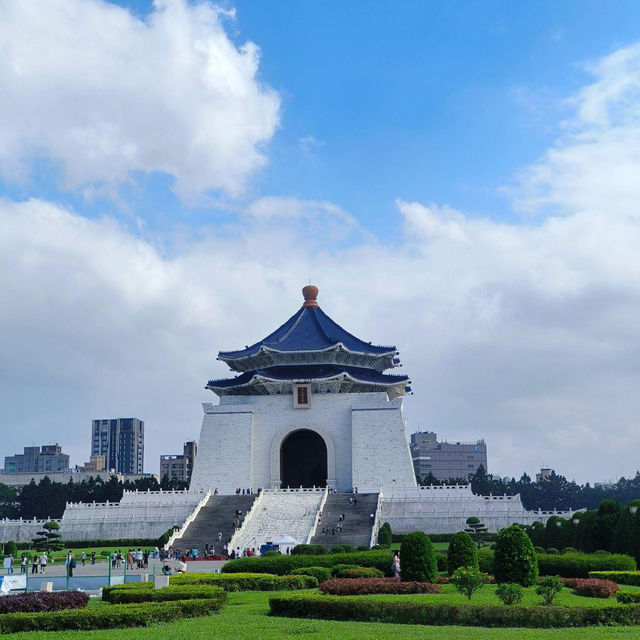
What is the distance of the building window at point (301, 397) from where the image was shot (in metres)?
43.8

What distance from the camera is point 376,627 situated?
428 inches

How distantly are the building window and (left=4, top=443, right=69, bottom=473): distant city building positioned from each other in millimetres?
83877

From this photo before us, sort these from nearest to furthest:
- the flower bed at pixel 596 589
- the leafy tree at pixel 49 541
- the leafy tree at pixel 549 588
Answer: the leafy tree at pixel 549 588 < the flower bed at pixel 596 589 < the leafy tree at pixel 49 541

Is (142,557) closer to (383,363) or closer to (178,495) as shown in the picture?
(178,495)

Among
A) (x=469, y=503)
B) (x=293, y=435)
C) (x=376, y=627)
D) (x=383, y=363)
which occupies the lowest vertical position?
(x=376, y=627)

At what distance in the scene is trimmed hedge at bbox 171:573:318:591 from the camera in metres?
17.3

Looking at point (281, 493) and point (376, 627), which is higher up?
point (281, 493)

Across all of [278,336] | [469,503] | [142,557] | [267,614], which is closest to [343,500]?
[469,503]

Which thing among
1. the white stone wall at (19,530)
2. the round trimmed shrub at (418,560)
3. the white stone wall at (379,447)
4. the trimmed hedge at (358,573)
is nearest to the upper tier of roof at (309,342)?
the white stone wall at (379,447)

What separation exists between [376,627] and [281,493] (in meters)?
26.4

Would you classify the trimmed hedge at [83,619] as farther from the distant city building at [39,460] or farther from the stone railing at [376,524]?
the distant city building at [39,460]

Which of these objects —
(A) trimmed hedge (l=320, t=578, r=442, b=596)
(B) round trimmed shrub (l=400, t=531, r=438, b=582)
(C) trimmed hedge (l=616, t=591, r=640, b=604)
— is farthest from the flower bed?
(B) round trimmed shrub (l=400, t=531, r=438, b=582)

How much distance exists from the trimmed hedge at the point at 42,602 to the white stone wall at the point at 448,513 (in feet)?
72.5

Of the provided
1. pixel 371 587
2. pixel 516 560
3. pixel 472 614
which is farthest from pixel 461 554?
pixel 472 614
